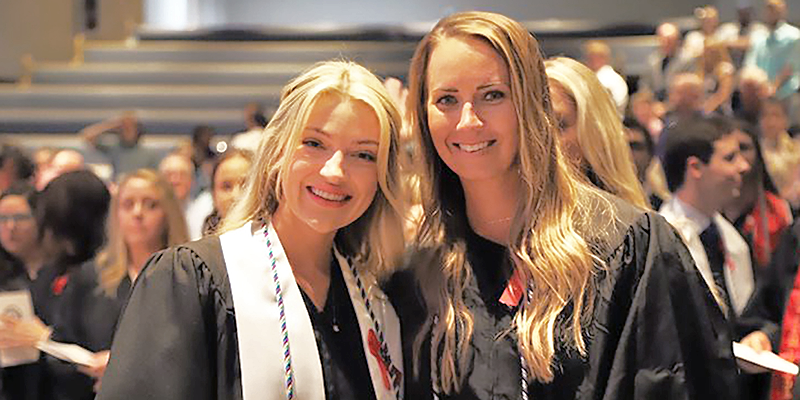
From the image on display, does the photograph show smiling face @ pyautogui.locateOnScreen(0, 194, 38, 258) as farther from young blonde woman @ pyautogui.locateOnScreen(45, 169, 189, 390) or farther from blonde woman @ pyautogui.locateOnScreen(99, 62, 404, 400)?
blonde woman @ pyautogui.locateOnScreen(99, 62, 404, 400)

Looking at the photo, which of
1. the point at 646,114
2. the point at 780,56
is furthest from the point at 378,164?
the point at 780,56

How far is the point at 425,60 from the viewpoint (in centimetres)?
268

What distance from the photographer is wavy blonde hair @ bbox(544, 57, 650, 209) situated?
3371 mm

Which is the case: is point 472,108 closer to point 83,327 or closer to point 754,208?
point 83,327

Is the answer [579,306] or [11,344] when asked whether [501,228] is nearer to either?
[579,306]

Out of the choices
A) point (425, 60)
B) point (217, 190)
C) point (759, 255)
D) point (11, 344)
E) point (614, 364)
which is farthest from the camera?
point (759, 255)

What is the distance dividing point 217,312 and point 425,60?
735 millimetres

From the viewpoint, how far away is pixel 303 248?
2.72 meters

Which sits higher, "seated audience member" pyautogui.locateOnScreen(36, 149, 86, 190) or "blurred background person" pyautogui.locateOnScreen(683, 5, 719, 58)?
"blurred background person" pyautogui.locateOnScreen(683, 5, 719, 58)

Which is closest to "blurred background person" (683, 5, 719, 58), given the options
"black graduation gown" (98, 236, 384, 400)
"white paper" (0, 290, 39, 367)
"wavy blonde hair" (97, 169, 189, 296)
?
"wavy blonde hair" (97, 169, 189, 296)

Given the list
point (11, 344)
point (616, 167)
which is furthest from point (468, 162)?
point (11, 344)

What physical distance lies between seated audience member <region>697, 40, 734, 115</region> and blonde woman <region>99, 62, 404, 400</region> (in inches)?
300

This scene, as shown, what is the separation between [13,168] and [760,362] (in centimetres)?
615

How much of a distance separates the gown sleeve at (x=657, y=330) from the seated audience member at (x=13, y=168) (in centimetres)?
603
